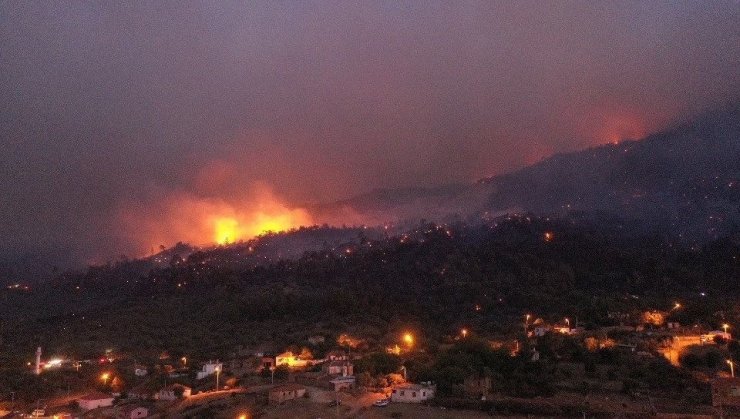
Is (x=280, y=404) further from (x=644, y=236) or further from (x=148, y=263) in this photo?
(x=148, y=263)

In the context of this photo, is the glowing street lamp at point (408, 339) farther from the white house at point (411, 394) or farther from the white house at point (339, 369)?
the white house at point (411, 394)

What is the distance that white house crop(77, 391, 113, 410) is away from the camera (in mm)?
52625

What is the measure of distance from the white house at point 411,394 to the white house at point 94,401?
2651cm

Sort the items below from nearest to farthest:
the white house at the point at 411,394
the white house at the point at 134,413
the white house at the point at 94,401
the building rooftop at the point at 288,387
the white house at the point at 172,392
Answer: the white house at the point at 411,394
the building rooftop at the point at 288,387
the white house at the point at 134,413
the white house at the point at 94,401
the white house at the point at 172,392

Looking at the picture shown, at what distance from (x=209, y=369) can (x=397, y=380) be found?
20698 millimetres

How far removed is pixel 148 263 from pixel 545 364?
567 feet

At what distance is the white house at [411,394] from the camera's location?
148 ft

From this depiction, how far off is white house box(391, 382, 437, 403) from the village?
97mm

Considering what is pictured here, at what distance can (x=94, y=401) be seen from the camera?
52969 millimetres

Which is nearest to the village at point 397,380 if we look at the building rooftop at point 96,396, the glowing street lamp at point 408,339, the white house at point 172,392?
the white house at point 172,392

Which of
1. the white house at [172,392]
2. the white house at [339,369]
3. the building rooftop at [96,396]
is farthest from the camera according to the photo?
the white house at [339,369]

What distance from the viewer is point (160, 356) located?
73750 millimetres

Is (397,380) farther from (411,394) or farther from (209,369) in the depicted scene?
(209,369)

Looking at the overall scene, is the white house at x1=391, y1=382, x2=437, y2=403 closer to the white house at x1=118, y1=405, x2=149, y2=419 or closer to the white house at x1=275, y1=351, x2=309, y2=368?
the white house at x1=275, y1=351, x2=309, y2=368
